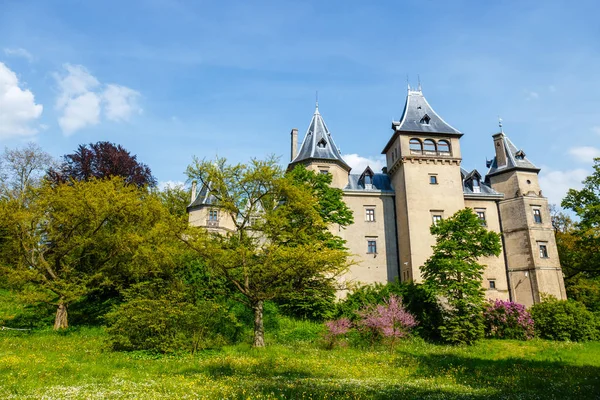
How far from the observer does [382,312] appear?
24125 millimetres

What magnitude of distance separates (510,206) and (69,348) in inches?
1343

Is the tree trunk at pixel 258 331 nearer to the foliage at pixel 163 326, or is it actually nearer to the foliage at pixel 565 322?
the foliage at pixel 163 326

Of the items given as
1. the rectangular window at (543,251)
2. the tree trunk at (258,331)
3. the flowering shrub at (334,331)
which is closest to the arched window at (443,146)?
the rectangular window at (543,251)

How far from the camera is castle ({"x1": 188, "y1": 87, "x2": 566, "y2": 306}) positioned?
33.6 metres

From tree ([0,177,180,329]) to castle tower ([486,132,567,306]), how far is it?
27820 mm

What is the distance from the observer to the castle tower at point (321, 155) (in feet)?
117

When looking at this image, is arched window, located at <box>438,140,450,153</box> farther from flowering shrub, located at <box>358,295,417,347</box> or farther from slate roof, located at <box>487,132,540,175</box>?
flowering shrub, located at <box>358,295,417,347</box>

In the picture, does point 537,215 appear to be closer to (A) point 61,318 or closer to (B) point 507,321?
(B) point 507,321

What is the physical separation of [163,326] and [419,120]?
28189 millimetres

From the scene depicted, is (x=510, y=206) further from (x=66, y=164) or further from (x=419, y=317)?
(x=66, y=164)

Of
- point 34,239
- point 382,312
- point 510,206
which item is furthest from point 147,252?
point 510,206

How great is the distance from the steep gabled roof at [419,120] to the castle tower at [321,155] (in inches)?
212

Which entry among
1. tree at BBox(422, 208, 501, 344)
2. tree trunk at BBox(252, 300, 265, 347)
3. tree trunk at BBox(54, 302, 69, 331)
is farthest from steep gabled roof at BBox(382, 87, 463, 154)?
tree trunk at BBox(54, 302, 69, 331)

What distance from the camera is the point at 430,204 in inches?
1350
